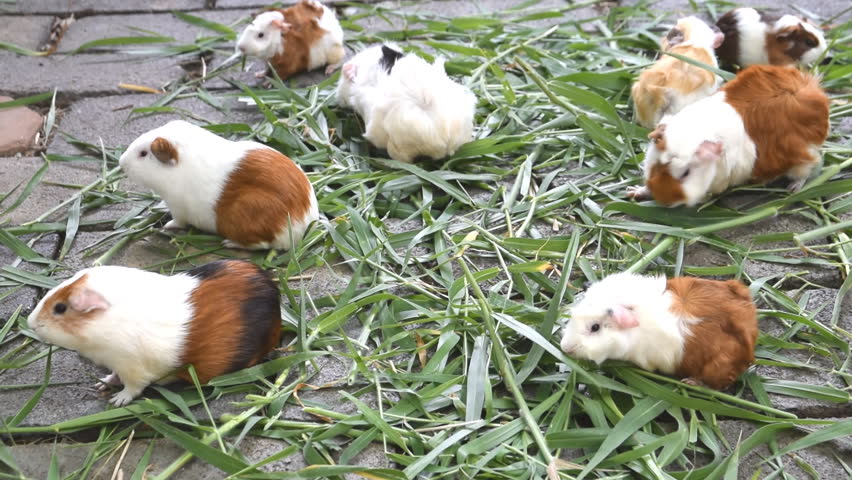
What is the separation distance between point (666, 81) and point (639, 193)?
23.5 inches

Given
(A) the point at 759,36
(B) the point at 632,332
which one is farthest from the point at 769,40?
(B) the point at 632,332

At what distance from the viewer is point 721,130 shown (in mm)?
2809

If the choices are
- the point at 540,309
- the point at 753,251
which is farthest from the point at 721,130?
the point at 540,309

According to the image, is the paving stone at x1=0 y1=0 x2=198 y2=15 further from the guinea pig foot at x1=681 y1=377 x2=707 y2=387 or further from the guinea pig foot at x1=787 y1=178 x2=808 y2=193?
the guinea pig foot at x1=681 y1=377 x2=707 y2=387

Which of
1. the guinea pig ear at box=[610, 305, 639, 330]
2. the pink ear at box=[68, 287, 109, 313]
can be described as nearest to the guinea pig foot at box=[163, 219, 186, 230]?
the pink ear at box=[68, 287, 109, 313]

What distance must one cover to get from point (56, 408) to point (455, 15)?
314 centimetres

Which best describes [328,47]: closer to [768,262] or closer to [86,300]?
[86,300]

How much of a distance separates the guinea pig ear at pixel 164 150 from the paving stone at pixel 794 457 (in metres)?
2.06

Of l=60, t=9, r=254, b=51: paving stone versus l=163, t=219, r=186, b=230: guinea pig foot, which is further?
l=60, t=9, r=254, b=51: paving stone

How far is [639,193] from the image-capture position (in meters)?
2.93

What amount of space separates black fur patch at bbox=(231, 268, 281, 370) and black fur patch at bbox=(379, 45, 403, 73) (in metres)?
1.38

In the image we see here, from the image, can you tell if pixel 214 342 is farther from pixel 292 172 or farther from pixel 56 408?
pixel 292 172

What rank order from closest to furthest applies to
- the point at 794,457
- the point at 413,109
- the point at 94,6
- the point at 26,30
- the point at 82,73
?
the point at 794,457
the point at 413,109
the point at 82,73
the point at 26,30
the point at 94,6

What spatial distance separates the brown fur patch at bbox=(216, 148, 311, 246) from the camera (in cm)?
266
